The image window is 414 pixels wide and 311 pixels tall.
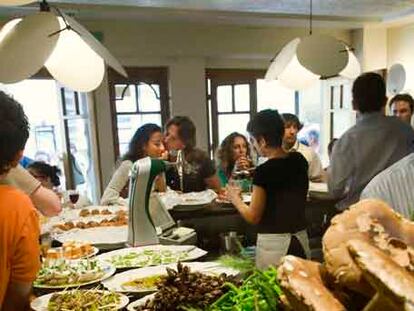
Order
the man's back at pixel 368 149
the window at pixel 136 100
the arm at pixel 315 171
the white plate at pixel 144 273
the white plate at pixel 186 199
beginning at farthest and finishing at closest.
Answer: the window at pixel 136 100
the arm at pixel 315 171
the white plate at pixel 186 199
the man's back at pixel 368 149
the white plate at pixel 144 273

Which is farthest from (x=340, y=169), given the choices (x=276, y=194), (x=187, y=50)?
(x=187, y=50)

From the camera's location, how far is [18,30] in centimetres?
178

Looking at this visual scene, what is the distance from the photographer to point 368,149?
2.37 metres

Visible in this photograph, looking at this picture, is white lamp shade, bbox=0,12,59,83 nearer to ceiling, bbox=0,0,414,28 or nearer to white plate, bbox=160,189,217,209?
white plate, bbox=160,189,217,209

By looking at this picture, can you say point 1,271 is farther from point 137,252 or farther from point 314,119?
point 314,119

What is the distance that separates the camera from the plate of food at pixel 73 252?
166cm

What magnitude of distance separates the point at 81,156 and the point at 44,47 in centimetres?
307

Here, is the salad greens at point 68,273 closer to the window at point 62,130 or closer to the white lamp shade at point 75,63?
the white lamp shade at point 75,63

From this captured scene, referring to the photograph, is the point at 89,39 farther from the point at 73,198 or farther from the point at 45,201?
the point at 73,198

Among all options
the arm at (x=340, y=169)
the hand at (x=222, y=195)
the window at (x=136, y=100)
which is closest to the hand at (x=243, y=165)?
the hand at (x=222, y=195)

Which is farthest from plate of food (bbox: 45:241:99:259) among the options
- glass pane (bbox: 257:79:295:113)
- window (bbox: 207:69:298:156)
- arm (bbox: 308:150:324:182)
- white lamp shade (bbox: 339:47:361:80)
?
glass pane (bbox: 257:79:295:113)

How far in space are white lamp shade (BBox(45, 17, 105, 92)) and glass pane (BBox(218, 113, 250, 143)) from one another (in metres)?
3.20

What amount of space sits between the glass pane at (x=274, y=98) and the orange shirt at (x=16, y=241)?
4357 mm

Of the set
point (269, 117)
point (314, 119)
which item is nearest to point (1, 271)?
point (269, 117)
